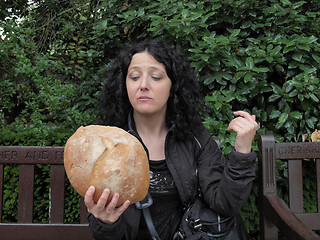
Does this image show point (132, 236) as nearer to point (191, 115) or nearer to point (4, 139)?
point (191, 115)

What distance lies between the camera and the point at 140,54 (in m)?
1.64

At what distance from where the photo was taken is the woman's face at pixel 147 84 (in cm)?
148

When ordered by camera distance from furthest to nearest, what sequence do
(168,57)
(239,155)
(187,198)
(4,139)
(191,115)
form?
(4,139) → (191,115) → (168,57) → (187,198) → (239,155)

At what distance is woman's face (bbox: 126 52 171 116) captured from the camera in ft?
4.86

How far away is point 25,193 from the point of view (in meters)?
1.80

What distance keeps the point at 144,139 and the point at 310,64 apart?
1.60 m

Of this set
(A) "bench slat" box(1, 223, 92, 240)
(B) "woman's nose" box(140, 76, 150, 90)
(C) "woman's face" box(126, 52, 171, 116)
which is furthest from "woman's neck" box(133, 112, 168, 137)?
(A) "bench slat" box(1, 223, 92, 240)

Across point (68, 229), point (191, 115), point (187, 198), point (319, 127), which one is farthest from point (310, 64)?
point (68, 229)

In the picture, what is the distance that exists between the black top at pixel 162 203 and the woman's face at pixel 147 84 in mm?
317

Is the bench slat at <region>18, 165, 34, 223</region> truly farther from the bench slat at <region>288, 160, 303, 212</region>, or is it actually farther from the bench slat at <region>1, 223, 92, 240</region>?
the bench slat at <region>288, 160, 303, 212</region>

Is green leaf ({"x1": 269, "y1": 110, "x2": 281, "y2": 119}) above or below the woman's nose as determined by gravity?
below

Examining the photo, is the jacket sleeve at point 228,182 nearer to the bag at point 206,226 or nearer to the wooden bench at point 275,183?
the bag at point 206,226

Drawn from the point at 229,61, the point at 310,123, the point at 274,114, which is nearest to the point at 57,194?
the point at 229,61

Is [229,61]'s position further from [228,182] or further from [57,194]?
[57,194]
